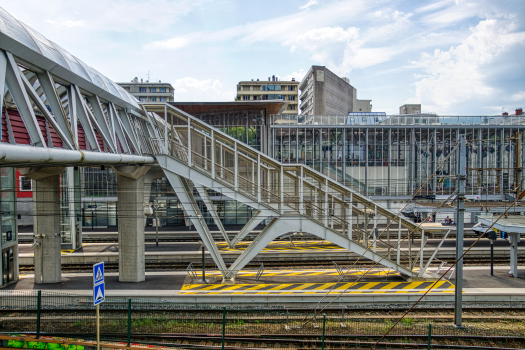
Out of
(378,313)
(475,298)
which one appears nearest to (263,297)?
(378,313)

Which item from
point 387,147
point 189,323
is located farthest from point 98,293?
point 387,147

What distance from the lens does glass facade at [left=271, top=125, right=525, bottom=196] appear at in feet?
110

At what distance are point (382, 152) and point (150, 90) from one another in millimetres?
68712

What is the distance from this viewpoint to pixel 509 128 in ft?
112

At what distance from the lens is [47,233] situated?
1680 centimetres

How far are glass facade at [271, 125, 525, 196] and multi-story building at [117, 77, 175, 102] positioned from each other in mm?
60447

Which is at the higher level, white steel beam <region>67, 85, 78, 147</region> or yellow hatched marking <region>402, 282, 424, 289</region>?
white steel beam <region>67, 85, 78, 147</region>

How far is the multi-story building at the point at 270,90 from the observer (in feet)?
243

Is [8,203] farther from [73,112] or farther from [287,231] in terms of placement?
[287,231]

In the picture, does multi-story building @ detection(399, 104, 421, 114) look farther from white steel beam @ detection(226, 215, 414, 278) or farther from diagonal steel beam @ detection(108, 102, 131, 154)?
diagonal steel beam @ detection(108, 102, 131, 154)

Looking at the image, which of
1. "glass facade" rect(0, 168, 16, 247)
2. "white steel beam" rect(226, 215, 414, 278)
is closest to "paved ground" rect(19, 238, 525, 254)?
"glass facade" rect(0, 168, 16, 247)

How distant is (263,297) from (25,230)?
86.8ft

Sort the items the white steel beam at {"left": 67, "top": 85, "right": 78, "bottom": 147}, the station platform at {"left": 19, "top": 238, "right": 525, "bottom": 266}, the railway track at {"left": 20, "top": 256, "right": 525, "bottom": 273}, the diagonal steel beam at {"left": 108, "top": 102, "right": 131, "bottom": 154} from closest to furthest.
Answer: the white steel beam at {"left": 67, "top": 85, "right": 78, "bottom": 147} < the diagonal steel beam at {"left": 108, "top": 102, "right": 131, "bottom": 154} < the railway track at {"left": 20, "top": 256, "right": 525, "bottom": 273} < the station platform at {"left": 19, "top": 238, "right": 525, "bottom": 266}

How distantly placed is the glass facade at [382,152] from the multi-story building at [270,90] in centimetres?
4166
